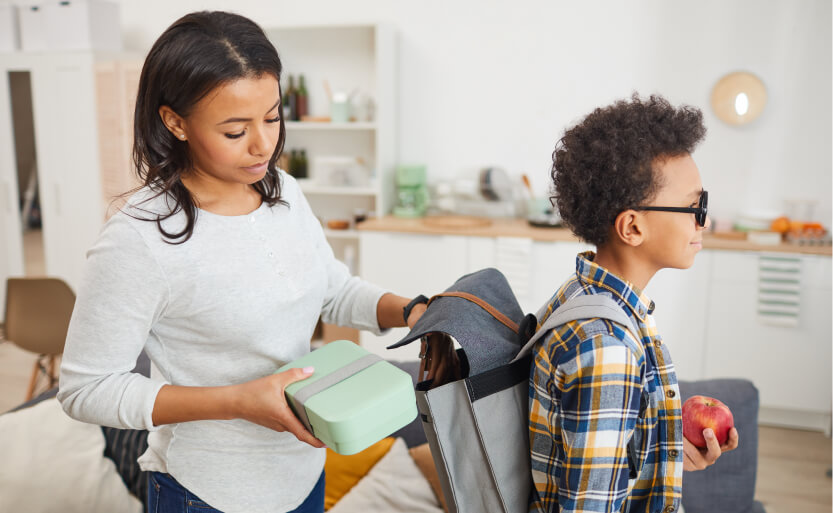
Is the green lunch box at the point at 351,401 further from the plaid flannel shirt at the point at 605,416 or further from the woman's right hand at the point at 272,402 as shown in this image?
the plaid flannel shirt at the point at 605,416

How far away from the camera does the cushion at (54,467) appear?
1.70 metres

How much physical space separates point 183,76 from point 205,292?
0.29 metres

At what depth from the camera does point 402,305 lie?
1.22 meters

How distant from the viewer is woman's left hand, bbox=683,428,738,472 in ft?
3.67

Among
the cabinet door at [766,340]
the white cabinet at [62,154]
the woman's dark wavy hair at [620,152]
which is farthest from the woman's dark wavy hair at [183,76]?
the white cabinet at [62,154]

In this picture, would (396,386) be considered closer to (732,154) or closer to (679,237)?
(679,237)

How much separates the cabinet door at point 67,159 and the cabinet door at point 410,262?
1.89 m

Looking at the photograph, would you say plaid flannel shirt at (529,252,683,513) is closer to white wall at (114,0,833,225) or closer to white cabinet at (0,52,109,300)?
white wall at (114,0,833,225)

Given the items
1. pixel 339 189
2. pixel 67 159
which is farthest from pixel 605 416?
pixel 67 159

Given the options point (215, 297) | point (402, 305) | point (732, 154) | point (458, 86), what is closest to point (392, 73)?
point (458, 86)

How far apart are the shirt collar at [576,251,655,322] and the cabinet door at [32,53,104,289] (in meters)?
3.87

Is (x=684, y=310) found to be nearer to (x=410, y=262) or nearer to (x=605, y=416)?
(x=410, y=262)

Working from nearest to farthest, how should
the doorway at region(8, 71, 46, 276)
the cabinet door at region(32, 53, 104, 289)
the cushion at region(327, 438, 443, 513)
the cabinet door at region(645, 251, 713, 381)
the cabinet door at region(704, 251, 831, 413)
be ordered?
the cushion at region(327, 438, 443, 513), the cabinet door at region(704, 251, 831, 413), the cabinet door at region(645, 251, 713, 381), the cabinet door at region(32, 53, 104, 289), the doorway at region(8, 71, 46, 276)

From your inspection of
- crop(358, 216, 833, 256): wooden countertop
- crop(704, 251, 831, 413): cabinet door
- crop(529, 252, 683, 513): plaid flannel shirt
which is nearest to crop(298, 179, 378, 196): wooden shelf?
crop(358, 216, 833, 256): wooden countertop
